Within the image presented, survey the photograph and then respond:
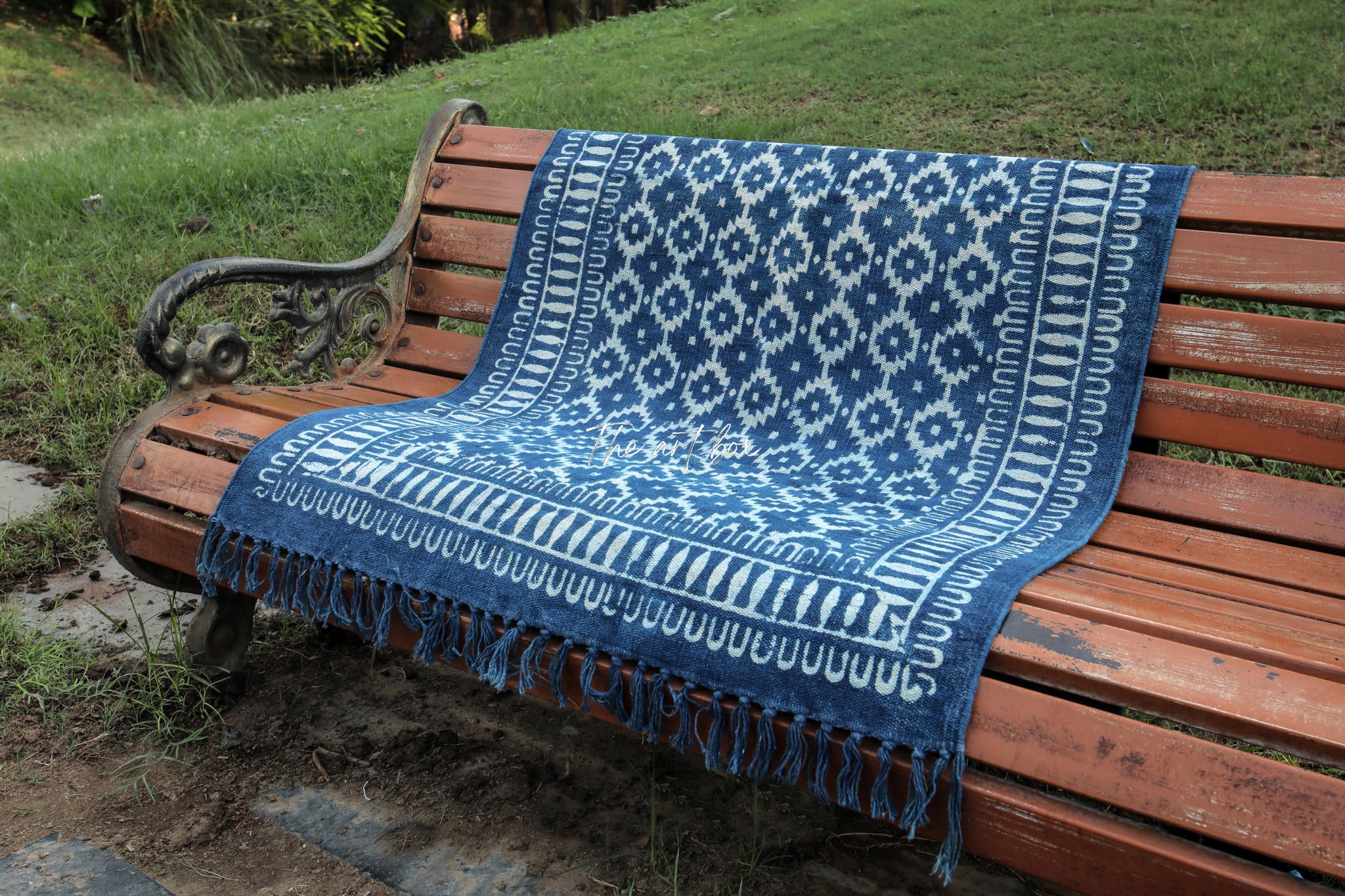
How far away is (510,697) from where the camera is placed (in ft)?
8.36

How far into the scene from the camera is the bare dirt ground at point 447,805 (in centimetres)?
197

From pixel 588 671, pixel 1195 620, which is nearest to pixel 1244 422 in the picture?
pixel 1195 620

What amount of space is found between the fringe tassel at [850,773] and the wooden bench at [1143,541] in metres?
0.03

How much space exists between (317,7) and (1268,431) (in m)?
11.1

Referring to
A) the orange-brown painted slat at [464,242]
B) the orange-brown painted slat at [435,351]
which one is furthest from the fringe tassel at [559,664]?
the orange-brown painted slat at [464,242]

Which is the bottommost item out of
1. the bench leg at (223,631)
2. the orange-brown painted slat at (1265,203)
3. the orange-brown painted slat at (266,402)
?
the bench leg at (223,631)

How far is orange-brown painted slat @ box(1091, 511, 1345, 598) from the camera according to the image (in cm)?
180

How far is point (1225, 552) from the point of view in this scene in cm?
190

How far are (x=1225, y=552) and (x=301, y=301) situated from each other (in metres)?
2.13

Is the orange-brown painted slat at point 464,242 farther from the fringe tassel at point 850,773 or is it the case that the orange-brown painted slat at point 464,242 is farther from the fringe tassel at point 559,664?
the fringe tassel at point 850,773

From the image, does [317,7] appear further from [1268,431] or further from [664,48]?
[1268,431]

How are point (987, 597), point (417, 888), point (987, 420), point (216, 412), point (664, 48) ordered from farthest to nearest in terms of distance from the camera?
1. point (664, 48)
2. point (216, 412)
3. point (987, 420)
4. point (417, 888)
5. point (987, 597)

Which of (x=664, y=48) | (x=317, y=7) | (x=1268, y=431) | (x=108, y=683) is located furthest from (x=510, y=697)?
(x=317, y=7)

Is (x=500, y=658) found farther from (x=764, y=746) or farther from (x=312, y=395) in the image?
(x=312, y=395)
